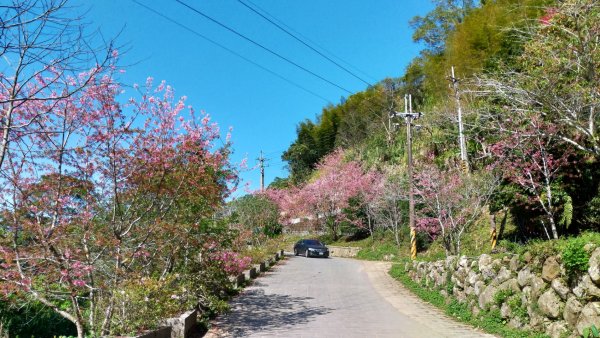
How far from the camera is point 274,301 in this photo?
11.3 metres

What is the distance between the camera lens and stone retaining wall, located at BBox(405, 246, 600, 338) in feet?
19.4

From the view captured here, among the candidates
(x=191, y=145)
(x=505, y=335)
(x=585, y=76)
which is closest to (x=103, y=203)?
(x=191, y=145)

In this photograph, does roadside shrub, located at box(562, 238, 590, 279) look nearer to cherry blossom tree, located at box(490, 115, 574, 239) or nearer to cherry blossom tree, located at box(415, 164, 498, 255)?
cherry blossom tree, located at box(490, 115, 574, 239)

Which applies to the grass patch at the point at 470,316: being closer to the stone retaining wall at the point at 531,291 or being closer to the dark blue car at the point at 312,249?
the stone retaining wall at the point at 531,291

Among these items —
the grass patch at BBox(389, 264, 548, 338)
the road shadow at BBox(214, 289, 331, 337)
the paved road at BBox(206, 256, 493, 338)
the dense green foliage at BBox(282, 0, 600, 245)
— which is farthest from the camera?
the dense green foliage at BBox(282, 0, 600, 245)

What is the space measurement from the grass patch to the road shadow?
2.90m

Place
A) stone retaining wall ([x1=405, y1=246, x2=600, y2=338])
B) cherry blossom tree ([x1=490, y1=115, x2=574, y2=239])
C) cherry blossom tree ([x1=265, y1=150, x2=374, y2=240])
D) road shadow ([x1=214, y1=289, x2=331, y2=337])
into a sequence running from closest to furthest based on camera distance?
stone retaining wall ([x1=405, y1=246, x2=600, y2=338]) → road shadow ([x1=214, y1=289, x2=331, y2=337]) → cherry blossom tree ([x1=490, y1=115, x2=574, y2=239]) → cherry blossom tree ([x1=265, y1=150, x2=374, y2=240])

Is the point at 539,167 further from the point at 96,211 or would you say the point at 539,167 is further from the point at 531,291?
the point at 96,211

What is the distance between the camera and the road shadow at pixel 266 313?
329 inches

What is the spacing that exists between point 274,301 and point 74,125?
6.76 metres

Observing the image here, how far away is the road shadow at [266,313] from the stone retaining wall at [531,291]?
3316mm

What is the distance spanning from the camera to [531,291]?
7.25 m

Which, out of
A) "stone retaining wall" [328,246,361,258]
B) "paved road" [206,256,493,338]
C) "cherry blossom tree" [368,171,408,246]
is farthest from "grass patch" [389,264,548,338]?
"stone retaining wall" [328,246,361,258]

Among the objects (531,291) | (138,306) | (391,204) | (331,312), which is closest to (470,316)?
(531,291)
